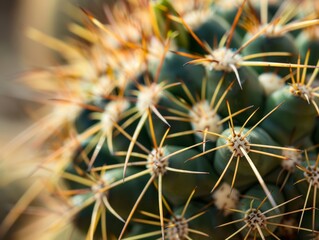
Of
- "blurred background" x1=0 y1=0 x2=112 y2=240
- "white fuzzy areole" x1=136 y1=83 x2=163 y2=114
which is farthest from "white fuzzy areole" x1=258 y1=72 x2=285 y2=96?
"blurred background" x1=0 y1=0 x2=112 y2=240

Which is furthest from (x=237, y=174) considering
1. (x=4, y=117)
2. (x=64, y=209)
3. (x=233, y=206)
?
(x=4, y=117)

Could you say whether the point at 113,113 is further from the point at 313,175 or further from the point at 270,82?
the point at 313,175

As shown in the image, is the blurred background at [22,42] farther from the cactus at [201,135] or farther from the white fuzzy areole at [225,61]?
the white fuzzy areole at [225,61]

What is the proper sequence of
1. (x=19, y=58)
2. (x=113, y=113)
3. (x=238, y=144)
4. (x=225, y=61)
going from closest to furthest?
(x=238, y=144)
(x=225, y=61)
(x=113, y=113)
(x=19, y=58)

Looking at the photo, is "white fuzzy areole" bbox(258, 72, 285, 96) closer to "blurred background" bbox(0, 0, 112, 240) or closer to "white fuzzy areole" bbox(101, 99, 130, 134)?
"white fuzzy areole" bbox(101, 99, 130, 134)

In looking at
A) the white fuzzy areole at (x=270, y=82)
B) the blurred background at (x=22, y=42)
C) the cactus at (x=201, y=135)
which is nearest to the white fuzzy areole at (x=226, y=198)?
the cactus at (x=201, y=135)

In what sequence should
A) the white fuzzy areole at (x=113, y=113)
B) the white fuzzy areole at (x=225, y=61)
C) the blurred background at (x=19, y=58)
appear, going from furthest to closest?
1. the blurred background at (x=19, y=58)
2. the white fuzzy areole at (x=113, y=113)
3. the white fuzzy areole at (x=225, y=61)

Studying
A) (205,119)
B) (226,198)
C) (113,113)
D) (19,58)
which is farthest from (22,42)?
(226,198)
